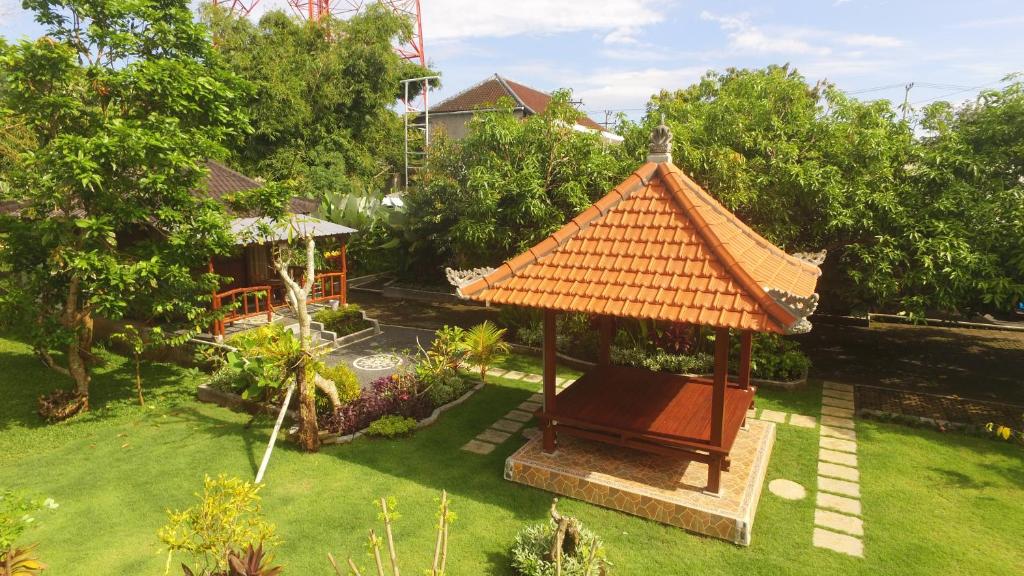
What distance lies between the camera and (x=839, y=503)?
7.66 m

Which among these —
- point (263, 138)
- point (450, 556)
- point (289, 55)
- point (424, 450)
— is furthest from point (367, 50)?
point (450, 556)

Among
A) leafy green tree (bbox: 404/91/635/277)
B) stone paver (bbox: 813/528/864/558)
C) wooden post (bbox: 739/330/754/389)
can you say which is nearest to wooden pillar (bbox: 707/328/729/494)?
stone paver (bbox: 813/528/864/558)

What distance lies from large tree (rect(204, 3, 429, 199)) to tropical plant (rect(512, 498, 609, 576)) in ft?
78.5

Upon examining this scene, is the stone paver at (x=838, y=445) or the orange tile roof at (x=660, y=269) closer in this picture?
the orange tile roof at (x=660, y=269)

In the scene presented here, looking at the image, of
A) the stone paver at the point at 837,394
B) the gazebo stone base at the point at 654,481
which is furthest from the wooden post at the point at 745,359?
the stone paver at the point at 837,394

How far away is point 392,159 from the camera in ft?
Result: 119

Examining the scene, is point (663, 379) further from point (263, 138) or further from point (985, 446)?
point (263, 138)

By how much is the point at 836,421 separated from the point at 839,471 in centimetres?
211

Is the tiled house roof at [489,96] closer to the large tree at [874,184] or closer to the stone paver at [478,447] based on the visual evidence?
the large tree at [874,184]

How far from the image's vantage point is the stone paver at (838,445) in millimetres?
9211

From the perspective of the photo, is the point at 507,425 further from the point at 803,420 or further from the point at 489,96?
the point at 489,96

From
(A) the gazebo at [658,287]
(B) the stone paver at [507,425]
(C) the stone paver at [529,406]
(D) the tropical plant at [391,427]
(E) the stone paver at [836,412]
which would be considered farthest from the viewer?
(C) the stone paver at [529,406]

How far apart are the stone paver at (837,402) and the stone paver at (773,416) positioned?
1.23 metres

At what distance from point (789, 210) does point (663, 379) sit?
6.11m
